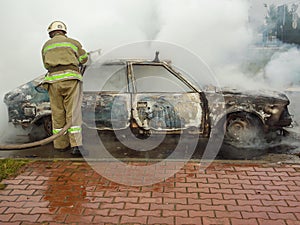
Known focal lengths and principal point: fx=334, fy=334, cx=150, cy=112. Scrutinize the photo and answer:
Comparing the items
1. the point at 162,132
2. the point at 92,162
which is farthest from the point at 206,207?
the point at 162,132

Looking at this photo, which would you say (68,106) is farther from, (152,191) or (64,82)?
(152,191)

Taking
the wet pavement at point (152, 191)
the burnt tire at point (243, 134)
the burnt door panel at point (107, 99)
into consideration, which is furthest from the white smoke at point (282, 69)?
the burnt door panel at point (107, 99)

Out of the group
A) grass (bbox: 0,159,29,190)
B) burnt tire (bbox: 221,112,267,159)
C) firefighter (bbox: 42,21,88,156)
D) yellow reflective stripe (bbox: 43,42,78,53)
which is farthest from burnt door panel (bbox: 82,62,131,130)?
burnt tire (bbox: 221,112,267,159)

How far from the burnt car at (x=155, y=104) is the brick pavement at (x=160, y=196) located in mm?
1011

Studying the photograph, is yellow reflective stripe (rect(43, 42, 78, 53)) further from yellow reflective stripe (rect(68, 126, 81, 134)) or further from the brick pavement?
the brick pavement

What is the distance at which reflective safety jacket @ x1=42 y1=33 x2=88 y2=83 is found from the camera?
4.62m

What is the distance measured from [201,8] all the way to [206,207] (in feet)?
16.5

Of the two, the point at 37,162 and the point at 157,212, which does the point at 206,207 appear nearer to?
the point at 157,212

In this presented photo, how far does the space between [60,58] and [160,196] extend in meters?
2.39

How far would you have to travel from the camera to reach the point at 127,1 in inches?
292

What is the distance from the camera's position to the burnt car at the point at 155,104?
519 cm

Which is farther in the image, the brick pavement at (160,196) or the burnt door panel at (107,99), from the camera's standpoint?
the burnt door panel at (107,99)

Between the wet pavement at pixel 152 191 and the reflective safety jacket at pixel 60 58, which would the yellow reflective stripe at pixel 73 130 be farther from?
the reflective safety jacket at pixel 60 58

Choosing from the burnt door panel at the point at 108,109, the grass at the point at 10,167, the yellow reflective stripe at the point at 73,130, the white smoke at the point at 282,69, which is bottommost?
the grass at the point at 10,167
